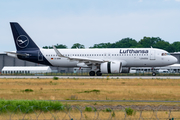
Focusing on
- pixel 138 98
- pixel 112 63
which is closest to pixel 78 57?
pixel 112 63

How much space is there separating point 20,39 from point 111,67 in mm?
18925

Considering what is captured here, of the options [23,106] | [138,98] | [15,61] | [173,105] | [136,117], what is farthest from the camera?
[15,61]

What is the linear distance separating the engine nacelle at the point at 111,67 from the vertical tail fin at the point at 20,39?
1443 cm

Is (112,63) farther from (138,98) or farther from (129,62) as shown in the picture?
(138,98)

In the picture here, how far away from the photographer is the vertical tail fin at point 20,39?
5631cm

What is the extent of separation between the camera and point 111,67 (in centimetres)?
5044

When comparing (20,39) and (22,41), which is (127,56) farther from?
(20,39)

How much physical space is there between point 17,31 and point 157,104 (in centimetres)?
4131

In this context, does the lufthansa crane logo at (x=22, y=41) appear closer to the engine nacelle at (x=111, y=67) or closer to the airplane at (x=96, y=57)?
the airplane at (x=96, y=57)

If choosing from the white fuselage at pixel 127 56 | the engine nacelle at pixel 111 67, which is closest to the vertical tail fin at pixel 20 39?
the white fuselage at pixel 127 56

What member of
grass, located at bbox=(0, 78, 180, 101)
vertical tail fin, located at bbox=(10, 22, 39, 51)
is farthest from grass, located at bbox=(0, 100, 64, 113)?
vertical tail fin, located at bbox=(10, 22, 39, 51)

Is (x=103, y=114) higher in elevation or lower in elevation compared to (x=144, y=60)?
lower

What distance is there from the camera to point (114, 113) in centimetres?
1594

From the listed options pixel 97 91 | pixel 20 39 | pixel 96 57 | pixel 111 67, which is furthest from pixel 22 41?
pixel 97 91
